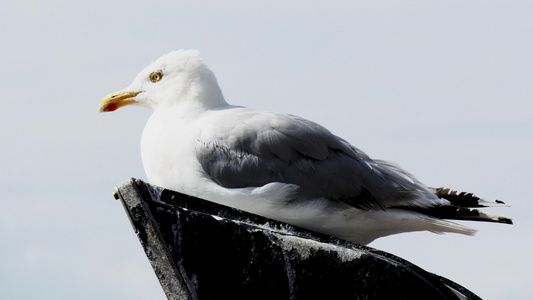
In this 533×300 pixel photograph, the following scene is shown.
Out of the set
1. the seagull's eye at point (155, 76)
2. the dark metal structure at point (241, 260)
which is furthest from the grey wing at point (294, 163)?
the dark metal structure at point (241, 260)

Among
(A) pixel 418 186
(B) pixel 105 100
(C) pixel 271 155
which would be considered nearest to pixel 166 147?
(C) pixel 271 155

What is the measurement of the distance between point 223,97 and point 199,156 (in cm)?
→ 90

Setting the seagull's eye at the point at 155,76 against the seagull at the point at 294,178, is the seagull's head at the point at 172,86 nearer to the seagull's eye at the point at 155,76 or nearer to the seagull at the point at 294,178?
the seagull's eye at the point at 155,76

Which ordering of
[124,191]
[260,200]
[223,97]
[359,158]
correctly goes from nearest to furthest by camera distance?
[124,191]
[260,200]
[359,158]
[223,97]

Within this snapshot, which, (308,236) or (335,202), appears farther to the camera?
(335,202)

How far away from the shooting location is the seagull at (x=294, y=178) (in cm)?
562

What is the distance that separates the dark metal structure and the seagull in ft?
5.45

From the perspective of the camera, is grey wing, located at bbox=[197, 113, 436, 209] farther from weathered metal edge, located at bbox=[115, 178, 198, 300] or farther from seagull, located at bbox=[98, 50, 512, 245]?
weathered metal edge, located at bbox=[115, 178, 198, 300]

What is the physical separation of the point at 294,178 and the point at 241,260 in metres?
2.00

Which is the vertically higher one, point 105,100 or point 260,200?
point 105,100

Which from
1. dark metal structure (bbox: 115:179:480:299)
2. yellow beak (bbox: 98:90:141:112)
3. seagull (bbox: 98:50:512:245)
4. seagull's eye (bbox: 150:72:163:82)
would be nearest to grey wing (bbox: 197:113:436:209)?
seagull (bbox: 98:50:512:245)

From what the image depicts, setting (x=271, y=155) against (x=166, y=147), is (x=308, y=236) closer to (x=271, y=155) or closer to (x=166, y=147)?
(x=271, y=155)

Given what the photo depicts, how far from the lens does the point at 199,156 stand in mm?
5699

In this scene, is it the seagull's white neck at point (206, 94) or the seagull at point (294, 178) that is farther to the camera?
the seagull's white neck at point (206, 94)
